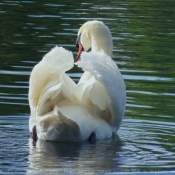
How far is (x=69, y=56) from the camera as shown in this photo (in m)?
10.8

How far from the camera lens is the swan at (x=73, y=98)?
10555 mm

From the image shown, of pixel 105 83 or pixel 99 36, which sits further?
pixel 99 36

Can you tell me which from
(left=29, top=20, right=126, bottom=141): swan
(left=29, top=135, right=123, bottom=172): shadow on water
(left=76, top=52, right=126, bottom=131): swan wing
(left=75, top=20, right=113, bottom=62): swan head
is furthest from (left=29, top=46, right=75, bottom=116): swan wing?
(left=75, top=20, right=113, bottom=62): swan head

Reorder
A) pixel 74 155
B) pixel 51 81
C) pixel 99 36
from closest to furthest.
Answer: pixel 74 155 → pixel 51 81 → pixel 99 36

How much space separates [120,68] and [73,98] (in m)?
5.49

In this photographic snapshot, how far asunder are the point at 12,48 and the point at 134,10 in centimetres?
896

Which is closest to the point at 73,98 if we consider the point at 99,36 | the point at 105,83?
the point at 105,83

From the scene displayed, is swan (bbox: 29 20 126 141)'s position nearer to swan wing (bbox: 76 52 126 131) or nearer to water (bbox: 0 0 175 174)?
swan wing (bbox: 76 52 126 131)

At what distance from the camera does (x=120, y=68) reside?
1647 centimetres

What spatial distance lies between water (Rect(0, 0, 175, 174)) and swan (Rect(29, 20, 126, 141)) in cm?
20

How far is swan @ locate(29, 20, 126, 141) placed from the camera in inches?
416

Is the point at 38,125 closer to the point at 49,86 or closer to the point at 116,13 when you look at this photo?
the point at 49,86

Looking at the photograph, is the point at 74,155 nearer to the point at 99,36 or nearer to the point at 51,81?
the point at 51,81

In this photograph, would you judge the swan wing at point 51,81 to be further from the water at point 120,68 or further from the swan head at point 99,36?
the swan head at point 99,36
